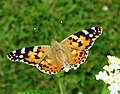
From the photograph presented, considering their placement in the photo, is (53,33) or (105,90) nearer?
(105,90)

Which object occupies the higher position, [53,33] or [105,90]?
[53,33]

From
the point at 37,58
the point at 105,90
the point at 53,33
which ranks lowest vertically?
the point at 105,90

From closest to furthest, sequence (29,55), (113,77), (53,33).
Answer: (113,77) → (29,55) → (53,33)

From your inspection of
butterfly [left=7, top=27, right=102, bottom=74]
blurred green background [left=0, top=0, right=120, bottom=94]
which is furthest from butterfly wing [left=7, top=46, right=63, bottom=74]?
blurred green background [left=0, top=0, right=120, bottom=94]

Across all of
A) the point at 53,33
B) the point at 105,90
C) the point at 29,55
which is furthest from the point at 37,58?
the point at 53,33

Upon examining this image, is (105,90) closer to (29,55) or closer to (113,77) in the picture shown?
(113,77)

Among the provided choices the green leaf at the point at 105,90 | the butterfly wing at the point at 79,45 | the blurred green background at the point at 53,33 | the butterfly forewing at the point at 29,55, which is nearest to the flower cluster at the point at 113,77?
the green leaf at the point at 105,90

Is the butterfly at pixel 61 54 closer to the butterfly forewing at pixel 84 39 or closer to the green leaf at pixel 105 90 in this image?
the butterfly forewing at pixel 84 39
